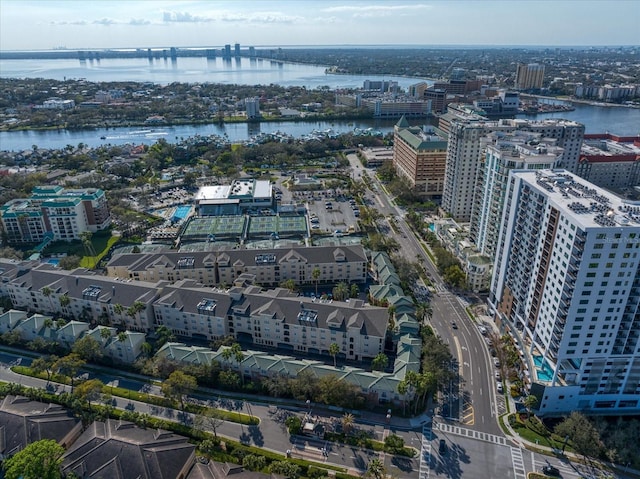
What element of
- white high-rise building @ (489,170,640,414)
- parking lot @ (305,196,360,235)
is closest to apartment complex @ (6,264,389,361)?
white high-rise building @ (489,170,640,414)

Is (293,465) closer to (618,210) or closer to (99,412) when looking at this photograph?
(99,412)

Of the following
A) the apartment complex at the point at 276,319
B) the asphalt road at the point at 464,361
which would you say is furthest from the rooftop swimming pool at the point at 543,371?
the apartment complex at the point at 276,319

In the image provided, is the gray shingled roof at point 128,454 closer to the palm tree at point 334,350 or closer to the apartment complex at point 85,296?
the palm tree at point 334,350

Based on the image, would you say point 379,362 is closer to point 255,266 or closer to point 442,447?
point 442,447

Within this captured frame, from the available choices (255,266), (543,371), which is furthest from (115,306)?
(543,371)

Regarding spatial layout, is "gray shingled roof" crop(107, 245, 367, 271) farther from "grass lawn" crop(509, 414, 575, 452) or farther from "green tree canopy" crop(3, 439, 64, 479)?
"green tree canopy" crop(3, 439, 64, 479)
